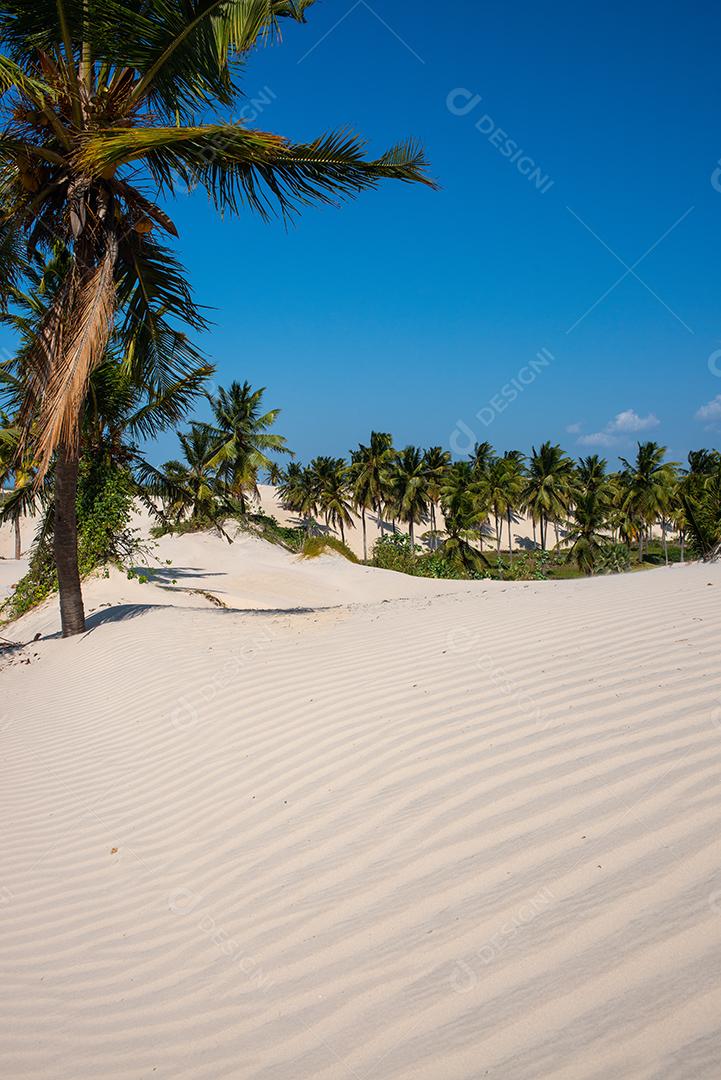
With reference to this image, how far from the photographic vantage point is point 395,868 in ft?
10.1

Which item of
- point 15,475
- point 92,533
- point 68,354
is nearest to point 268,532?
point 92,533

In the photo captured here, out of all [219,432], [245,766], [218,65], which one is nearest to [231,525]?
[219,432]

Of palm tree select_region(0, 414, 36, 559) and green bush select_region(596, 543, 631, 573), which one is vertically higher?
palm tree select_region(0, 414, 36, 559)

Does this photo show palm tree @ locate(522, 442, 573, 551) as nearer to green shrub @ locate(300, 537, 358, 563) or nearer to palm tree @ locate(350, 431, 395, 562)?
palm tree @ locate(350, 431, 395, 562)

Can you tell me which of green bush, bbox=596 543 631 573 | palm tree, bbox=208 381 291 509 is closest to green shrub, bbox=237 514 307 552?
palm tree, bbox=208 381 291 509

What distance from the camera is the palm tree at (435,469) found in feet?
170

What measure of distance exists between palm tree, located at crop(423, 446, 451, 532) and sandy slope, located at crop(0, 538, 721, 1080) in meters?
45.8

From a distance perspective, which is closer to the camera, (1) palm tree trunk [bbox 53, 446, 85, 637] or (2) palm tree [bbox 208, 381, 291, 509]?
(1) palm tree trunk [bbox 53, 446, 85, 637]

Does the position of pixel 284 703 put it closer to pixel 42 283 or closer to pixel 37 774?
pixel 37 774

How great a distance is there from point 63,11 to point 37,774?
8.60 metres

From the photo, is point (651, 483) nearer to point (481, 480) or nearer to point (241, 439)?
point (481, 480)

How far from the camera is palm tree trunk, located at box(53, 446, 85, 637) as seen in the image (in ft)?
33.3

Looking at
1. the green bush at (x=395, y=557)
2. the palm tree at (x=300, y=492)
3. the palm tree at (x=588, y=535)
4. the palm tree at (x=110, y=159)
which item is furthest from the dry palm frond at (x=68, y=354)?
the palm tree at (x=300, y=492)

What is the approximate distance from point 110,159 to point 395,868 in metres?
7.88
